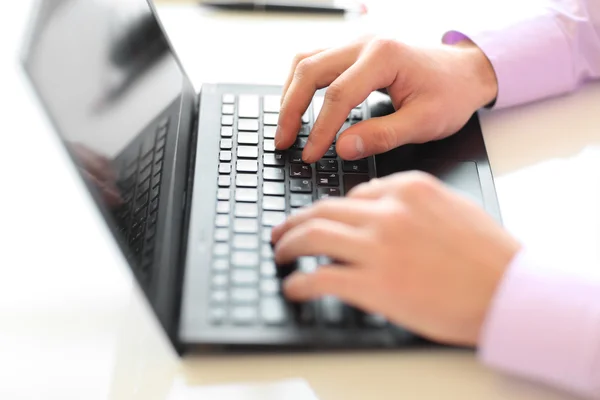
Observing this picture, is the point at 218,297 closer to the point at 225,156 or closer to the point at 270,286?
the point at 270,286

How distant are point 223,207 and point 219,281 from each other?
0.09m

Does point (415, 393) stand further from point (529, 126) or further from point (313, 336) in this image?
point (529, 126)

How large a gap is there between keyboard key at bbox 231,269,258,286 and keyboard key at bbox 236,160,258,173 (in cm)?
13

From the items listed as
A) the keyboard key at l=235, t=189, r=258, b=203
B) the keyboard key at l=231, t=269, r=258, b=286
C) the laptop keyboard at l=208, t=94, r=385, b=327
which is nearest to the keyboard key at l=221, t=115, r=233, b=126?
the laptop keyboard at l=208, t=94, r=385, b=327

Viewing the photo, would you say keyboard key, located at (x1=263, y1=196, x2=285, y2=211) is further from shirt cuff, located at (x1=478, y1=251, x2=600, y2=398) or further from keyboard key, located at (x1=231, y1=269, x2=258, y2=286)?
shirt cuff, located at (x1=478, y1=251, x2=600, y2=398)

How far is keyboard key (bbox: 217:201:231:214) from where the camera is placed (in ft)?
2.03

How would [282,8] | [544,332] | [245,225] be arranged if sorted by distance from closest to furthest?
[544,332] → [245,225] → [282,8]

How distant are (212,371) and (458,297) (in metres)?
0.20

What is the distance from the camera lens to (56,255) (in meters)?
0.64

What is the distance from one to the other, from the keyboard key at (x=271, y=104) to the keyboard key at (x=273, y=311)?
0.25 meters

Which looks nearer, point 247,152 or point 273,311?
point 273,311

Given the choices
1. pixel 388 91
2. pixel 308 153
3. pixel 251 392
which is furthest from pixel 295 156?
pixel 251 392

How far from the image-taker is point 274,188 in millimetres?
646

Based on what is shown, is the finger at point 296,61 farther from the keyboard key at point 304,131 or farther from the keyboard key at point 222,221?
the keyboard key at point 222,221
